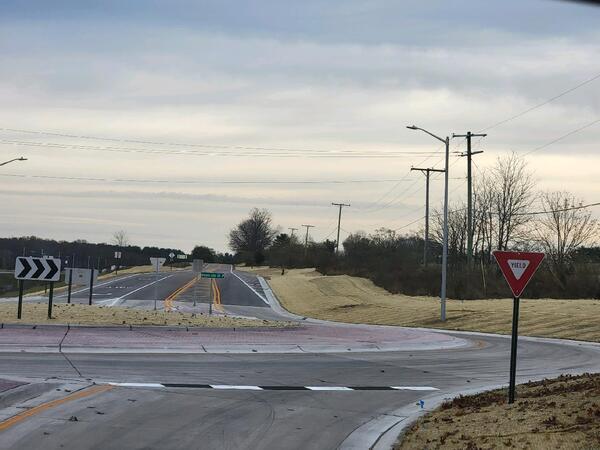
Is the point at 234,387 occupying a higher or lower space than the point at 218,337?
lower

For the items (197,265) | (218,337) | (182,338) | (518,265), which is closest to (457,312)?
(197,265)

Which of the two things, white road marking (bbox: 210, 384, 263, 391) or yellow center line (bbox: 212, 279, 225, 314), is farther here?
yellow center line (bbox: 212, 279, 225, 314)

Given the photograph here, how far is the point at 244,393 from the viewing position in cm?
1391

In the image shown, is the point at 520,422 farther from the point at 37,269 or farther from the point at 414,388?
the point at 37,269

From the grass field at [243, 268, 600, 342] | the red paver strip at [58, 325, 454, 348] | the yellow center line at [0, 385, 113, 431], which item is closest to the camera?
the yellow center line at [0, 385, 113, 431]

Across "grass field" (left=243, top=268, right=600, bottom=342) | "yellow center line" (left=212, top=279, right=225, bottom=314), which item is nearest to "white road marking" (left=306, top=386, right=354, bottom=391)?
"grass field" (left=243, top=268, right=600, bottom=342)

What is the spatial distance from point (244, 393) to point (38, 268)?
13409 mm

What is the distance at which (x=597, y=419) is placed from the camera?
917 centimetres

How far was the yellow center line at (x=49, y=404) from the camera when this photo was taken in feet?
33.4

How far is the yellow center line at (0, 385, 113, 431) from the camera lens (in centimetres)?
1019

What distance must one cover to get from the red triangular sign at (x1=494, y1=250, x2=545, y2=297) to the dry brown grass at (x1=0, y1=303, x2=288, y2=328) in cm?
1485

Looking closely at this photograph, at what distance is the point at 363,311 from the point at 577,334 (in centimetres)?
1867

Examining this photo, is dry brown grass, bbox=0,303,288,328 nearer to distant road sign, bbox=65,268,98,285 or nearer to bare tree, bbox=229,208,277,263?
distant road sign, bbox=65,268,98,285

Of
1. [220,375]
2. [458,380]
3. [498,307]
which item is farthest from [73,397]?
[498,307]
